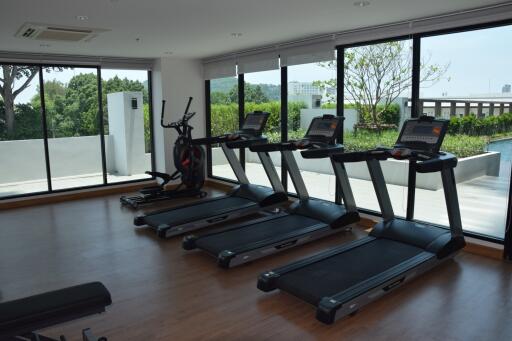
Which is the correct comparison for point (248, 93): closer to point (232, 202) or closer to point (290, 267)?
point (232, 202)

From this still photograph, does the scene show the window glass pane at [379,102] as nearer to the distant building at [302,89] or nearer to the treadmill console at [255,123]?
the distant building at [302,89]

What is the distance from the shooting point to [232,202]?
5.80m

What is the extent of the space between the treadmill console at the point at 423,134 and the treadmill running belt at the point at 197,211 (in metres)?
2.29

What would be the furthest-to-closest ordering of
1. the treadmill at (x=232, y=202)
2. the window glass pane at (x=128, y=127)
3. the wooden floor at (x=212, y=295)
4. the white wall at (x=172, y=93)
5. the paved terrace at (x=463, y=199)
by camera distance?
the window glass pane at (x=128, y=127) → the white wall at (x=172, y=93) → the treadmill at (x=232, y=202) → the paved terrace at (x=463, y=199) → the wooden floor at (x=212, y=295)

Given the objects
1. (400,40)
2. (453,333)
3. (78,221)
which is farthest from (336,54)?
(78,221)

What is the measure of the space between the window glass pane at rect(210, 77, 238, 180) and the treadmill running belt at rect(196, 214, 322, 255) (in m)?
3.02

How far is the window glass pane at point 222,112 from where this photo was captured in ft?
24.6

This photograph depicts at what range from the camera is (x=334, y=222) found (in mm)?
4730

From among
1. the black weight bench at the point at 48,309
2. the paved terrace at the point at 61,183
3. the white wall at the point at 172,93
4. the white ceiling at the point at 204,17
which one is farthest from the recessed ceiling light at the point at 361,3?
the paved terrace at the point at 61,183

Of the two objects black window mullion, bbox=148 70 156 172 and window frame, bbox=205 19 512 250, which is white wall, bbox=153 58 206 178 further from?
window frame, bbox=205 19 512 250

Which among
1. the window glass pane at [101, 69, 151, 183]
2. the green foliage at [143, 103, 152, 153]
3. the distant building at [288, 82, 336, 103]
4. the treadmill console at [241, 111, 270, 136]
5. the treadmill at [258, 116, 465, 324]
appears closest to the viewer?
the treadmill at [258, 116, 465, 324]

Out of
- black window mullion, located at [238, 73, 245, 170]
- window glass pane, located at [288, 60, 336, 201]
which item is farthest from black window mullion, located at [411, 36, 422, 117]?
black window mullion, located at [238, 73, 245, 170]

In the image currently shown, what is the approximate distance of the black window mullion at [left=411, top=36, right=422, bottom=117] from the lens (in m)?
4.65

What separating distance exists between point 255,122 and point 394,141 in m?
1.96
